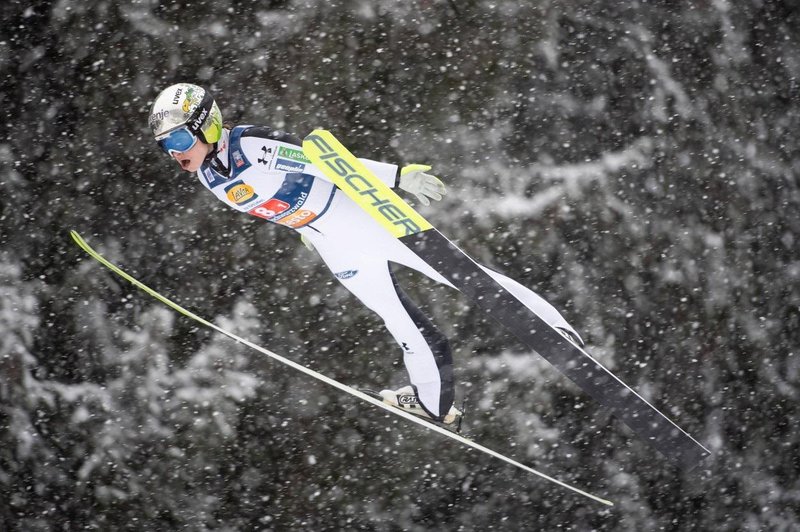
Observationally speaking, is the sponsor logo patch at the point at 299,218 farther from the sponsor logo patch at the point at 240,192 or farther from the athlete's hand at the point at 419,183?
the athlete's hand at the point at 419,183

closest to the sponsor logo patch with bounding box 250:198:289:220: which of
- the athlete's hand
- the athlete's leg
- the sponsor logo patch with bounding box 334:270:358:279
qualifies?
the athlete's leg

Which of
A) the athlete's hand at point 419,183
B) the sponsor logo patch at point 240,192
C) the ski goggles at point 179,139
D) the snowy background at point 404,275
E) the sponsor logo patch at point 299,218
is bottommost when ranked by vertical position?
the snowy background at point 404,275

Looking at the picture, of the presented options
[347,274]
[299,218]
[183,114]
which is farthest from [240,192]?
[347,274]

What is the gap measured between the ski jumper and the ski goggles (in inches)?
4.9

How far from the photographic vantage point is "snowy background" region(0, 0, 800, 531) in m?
4.64

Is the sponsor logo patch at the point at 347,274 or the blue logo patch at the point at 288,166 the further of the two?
the sponsor logo patch at the point at 347,274

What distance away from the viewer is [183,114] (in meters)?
3.08

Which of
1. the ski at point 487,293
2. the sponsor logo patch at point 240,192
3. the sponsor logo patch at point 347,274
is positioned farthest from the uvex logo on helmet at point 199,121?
the sponsor logo patch at point 347,274

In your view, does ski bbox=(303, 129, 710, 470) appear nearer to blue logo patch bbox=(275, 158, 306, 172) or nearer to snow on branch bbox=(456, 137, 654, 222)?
blue logo patch bbox=(275, 158, 306, 172)

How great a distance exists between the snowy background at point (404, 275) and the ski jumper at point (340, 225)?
1.24 m

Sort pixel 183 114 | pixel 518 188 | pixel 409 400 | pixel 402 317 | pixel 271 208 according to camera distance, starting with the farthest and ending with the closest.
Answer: pixel 518 188 → pixel 409 400 → pixel 402 317 → pixel 271 208 → pixel 183 114

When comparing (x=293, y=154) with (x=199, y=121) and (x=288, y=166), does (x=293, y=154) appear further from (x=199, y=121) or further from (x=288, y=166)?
(x=199, y=121)

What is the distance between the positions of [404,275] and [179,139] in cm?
201

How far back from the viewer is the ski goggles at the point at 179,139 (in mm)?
3090
